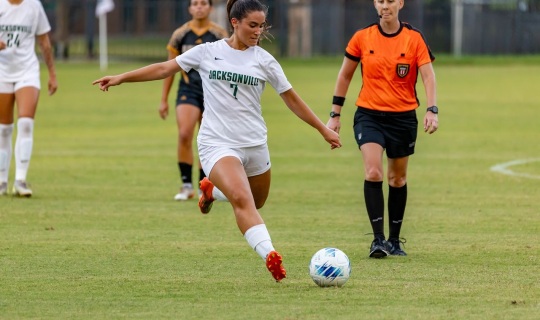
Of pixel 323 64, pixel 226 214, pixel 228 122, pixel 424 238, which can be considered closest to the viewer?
pixel 228 122

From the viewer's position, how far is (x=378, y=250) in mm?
9281

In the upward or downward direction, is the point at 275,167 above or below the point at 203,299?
below

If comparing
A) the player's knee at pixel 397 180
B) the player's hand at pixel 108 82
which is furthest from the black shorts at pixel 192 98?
the player's hand at pixel 108 82

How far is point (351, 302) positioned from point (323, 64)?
3746 centimetres

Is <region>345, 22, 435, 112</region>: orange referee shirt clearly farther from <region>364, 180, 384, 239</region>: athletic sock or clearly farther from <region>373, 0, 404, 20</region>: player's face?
<region>364, 180, 384, 239</region>: athletic sock

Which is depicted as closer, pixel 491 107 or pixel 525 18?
pixel 491 107

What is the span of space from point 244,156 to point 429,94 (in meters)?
1.76

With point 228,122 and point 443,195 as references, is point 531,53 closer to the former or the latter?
point 443,195

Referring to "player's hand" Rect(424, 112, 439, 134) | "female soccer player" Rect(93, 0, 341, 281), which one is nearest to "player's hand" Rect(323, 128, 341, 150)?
"female soccer player" Rect(93, 0, 341, 281)

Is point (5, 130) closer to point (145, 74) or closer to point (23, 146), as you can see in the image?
point (23, 146)

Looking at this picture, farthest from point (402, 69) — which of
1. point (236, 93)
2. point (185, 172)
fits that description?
point (185, 172)

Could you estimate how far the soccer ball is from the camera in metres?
7.86

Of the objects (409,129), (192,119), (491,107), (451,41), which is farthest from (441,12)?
(409,129)

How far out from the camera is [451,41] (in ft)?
159
